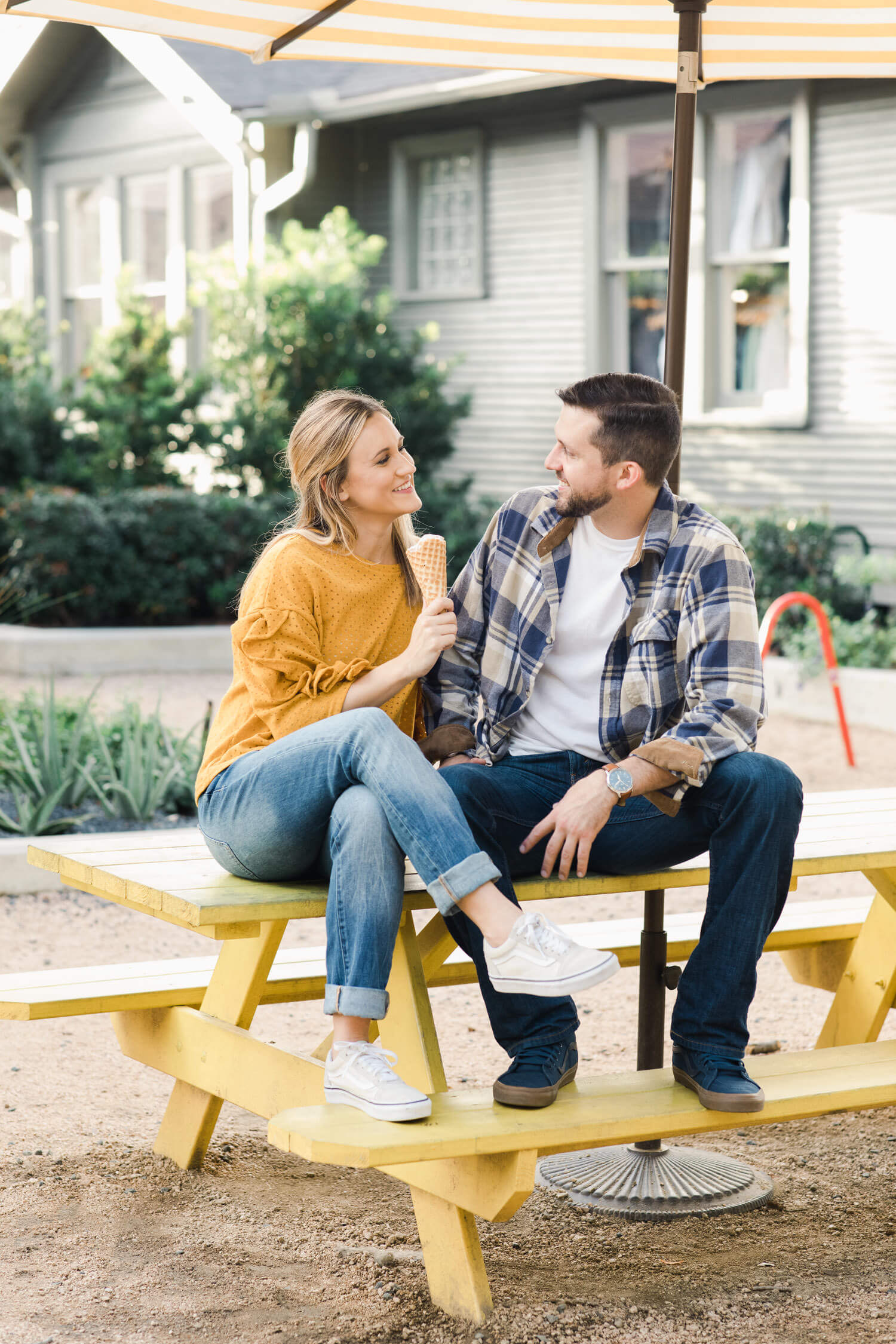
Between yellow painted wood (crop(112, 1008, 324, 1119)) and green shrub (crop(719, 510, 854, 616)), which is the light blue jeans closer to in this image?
yellow painted wood (crop(112, 1008, 324, 1119))

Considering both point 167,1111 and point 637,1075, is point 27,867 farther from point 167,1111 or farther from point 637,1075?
point 637,1075

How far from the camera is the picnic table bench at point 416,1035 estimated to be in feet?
8.85

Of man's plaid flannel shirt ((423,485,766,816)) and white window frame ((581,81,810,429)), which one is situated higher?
white window frame ((581,81,810,429))

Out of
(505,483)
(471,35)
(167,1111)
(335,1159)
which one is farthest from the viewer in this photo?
(505,483)

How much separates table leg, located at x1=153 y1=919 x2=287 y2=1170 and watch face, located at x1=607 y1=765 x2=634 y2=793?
71cm

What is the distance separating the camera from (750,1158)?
3.74 meters

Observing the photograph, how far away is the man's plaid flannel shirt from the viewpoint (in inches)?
123

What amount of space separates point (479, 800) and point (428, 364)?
1062 cm

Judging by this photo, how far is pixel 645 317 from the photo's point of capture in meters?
13.1

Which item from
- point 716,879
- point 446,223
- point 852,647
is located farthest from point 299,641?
point 446,223

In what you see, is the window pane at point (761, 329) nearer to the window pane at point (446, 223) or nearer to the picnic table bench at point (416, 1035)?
the window pane at point (446, 223)

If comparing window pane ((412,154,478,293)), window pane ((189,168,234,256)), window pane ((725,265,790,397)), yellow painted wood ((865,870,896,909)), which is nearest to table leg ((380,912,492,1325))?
yellow painted wood ((865,870,896,909))

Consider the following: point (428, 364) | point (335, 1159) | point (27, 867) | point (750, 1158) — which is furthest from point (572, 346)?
point (335, 1159)

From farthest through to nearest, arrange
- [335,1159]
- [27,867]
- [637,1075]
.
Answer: [27,867] → [637,1075] → [335,1159]
